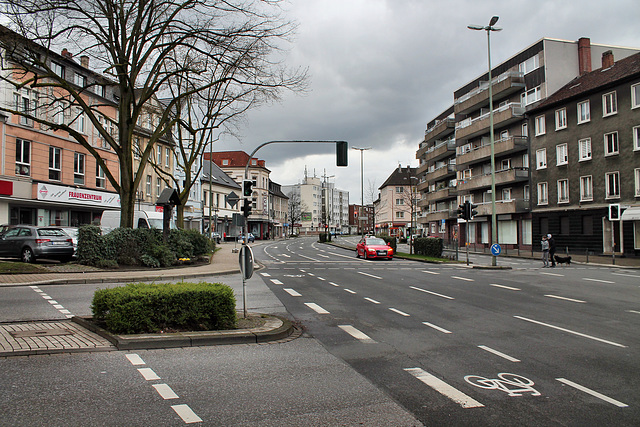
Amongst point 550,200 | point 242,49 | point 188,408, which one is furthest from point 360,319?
point 550,200

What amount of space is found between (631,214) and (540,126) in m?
13.4

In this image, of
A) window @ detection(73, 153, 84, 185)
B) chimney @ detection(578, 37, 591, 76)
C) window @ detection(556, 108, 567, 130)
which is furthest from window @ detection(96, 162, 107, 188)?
chimney @ detection(578, 37, 591, 76)

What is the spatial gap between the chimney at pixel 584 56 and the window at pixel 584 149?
9.85 metres

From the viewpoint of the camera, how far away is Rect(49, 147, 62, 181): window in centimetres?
3234

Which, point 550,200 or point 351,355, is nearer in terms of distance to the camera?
point 351,355

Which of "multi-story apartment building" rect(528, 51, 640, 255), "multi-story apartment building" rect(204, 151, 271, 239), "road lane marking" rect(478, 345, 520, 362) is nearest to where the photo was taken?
"road lane marking" rect(478, 345, 520, 362)

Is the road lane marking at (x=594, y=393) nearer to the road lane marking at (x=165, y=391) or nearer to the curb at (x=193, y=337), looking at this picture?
the curb at (x=193, y=337)

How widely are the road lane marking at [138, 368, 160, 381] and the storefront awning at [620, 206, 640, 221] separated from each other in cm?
3297

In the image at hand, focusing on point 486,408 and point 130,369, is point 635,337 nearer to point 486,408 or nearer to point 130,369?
point 486,408

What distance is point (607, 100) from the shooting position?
3472 centimetres

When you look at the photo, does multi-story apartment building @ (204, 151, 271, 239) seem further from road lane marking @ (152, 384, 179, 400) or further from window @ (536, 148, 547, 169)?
road lane marking @ (152, 384, 179, 400)

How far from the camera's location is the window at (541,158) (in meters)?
41.6

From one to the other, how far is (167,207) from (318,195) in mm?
156286

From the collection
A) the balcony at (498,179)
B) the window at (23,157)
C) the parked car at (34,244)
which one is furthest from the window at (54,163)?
the balcony at (498,179)
